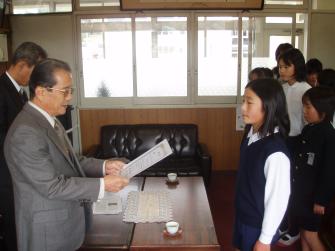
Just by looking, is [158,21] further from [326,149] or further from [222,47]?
[326,149]

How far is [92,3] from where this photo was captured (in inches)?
195

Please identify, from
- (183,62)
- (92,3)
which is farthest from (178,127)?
(92,3)

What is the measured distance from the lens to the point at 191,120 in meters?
5.10

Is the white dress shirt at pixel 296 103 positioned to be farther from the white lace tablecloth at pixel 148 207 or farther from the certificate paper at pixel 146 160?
the certificate paper at pixel 146 160

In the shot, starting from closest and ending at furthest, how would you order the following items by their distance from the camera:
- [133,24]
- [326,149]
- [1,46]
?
[326,149] → [1,46] → [133,24]

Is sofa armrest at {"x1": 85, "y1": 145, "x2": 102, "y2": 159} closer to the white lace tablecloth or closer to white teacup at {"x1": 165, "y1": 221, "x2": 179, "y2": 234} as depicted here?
the white lace tablecloth

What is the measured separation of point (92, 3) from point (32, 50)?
288 cm

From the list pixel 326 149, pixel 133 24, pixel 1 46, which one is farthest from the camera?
pixel 133 24

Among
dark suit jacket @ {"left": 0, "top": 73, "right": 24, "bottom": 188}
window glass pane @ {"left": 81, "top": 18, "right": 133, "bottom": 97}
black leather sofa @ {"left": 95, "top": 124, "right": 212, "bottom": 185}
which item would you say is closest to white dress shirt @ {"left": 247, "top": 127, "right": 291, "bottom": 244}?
dark suit jacket @ {"left": 0, "top": 73, "right": 24, "bottom": 188}

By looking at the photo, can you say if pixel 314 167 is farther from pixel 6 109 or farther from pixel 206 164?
pixel 6 109

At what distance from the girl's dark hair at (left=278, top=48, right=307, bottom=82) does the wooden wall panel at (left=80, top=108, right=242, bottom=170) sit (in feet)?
7.11

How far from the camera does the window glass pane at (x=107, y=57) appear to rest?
4957 millimetres

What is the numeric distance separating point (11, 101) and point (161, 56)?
2.98 metres

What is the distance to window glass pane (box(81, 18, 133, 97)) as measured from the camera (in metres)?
4.96
